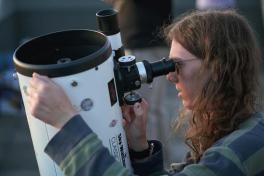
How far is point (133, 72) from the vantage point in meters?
1.59

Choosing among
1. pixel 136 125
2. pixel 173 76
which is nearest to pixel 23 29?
pixel 136 125

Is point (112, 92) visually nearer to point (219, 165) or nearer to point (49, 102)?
point (49, 102)

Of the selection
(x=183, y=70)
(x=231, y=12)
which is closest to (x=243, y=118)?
(x=183, y=70)

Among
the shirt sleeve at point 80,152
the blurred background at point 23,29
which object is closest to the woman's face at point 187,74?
the shirt sleeve at point 80,152

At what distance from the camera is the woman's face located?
1.59m

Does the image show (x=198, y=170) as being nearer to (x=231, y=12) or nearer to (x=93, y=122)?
(x=93, y=122)

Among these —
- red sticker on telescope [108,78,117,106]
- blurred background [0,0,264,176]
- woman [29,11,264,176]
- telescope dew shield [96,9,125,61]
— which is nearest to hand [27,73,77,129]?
woman [29,11,264,176]

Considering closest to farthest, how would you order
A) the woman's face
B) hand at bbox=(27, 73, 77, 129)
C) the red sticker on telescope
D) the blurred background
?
hand at bbox=(27, 73, 77, 129), the red sticker on telescope, the woman's face, the blurred background

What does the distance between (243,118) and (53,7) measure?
15.7 ft

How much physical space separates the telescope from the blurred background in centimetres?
254

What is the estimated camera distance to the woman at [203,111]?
1384 millimetres

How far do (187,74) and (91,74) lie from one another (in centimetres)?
33

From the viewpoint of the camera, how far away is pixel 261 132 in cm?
150

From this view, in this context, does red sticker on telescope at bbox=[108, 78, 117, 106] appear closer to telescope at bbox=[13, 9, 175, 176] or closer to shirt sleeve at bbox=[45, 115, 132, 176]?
telescope at bbox=[13, 9, 175, 176]
